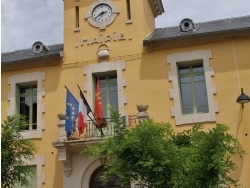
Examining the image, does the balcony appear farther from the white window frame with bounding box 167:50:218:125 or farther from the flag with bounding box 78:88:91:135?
the white window frame with bounding box 167:50:218:125

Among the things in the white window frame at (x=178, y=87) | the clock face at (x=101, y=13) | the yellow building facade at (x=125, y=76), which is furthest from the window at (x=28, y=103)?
the white window frame at (x=178, y=87)

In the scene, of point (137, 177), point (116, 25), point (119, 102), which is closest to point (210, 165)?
point (137, 177)

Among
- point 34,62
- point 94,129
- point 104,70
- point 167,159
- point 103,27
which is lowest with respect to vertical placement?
point 167,159

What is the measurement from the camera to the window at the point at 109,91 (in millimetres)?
14330

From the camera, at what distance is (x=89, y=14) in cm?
1547

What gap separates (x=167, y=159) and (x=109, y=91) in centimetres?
575

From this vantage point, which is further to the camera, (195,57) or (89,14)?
(89,14)

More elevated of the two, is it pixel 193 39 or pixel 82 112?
pixel 193 39

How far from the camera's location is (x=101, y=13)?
15477mm

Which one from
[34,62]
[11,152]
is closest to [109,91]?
[34,62]

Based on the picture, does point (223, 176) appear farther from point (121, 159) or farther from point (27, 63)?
point (27, 63)

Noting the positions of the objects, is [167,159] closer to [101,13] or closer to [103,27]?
[103,27]

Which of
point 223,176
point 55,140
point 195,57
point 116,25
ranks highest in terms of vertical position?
point 116,25

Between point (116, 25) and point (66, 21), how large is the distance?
2.08 metres
